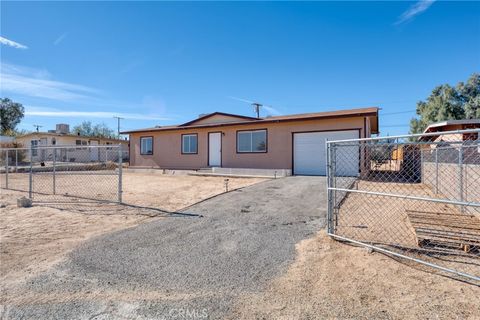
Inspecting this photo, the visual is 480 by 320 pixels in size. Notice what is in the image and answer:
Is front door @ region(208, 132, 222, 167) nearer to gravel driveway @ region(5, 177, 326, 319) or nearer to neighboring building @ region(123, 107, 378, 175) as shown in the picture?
neighboring building @ region(123, 107, 378, 175)

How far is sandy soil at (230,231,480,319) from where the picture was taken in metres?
2.38

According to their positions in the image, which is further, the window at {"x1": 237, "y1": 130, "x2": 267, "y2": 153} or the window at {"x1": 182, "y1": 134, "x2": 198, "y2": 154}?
the window at {"x1": 182, "y1": 134, "x2": 198, "y2": 154}

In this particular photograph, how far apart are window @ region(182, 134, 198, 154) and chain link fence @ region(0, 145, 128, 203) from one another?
4658mm

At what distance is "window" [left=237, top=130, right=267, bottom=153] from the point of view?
1557 centimetres

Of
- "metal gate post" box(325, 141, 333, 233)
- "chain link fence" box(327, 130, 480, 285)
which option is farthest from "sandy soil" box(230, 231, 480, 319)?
"metal gate post" box(325, 141, 333, 233)

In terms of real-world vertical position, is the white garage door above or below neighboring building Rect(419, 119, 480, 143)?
below

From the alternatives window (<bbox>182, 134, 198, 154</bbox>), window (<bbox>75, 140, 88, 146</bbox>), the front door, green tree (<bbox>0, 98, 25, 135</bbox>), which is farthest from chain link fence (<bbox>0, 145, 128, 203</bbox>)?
green tree (<bbox>0, 98, 25, 135</bbox>)

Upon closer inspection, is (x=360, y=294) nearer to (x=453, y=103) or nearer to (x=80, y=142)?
(x=453, y=103)

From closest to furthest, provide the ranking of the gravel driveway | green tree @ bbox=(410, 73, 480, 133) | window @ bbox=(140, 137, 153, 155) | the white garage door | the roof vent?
the gravel driveway → the white garage door → window @ bbox=(140, 137, 153, 155) → green tree @ bbox=(410, 73, 480, 133) → the roof vent

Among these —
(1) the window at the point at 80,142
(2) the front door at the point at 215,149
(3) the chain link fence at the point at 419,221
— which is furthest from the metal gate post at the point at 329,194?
(1) the window at the point at 80,142

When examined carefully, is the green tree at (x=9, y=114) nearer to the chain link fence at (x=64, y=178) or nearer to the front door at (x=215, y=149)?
the chain link fence at (x=64, y=178)

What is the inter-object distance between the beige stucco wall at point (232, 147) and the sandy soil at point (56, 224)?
7.31 metres

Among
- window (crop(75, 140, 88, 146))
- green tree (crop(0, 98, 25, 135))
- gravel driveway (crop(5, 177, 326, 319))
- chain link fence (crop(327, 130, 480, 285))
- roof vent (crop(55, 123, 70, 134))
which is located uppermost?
green tree (crop(0, 98, 25, 135))

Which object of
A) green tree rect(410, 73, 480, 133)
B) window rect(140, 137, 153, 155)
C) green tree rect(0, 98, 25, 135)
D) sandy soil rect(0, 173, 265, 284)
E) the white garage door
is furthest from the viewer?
green tree rect(0, 98, 25, 135)
